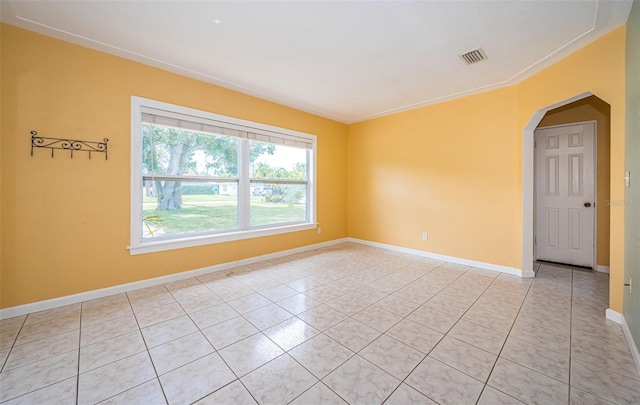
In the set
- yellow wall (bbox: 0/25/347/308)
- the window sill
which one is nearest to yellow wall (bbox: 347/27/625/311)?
the window sill

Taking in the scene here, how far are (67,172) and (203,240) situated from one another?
1.57m

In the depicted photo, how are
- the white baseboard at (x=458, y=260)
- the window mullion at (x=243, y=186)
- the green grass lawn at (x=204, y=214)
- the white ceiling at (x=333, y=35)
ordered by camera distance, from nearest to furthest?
the white ceiling at (x=333, y=35) → the green grass lawn at (x=204, y=214) → the white baseboard at (x=458, y=260) → the window mullion at (x=243, y=186)

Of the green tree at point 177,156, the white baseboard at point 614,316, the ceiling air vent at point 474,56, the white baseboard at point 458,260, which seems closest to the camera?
the white baseboard at point 614,316

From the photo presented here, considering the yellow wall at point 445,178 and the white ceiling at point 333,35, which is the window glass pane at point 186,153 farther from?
the yellow wall at point 445,178

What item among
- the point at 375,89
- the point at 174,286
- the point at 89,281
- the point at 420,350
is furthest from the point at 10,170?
the point at 375,89

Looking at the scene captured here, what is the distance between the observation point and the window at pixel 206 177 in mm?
3025

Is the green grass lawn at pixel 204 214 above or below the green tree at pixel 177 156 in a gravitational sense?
below

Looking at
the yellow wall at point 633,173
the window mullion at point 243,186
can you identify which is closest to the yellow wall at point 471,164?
the yellow wall at point 633,173

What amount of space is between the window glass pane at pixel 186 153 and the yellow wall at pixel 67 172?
25 centimetres

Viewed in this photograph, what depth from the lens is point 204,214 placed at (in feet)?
11.7

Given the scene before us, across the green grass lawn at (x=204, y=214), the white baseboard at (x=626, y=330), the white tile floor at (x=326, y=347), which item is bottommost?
the white tile floor at (x=326, y=347)

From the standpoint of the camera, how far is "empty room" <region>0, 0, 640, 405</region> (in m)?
1.68

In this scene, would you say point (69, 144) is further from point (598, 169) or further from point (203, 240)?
point (598, 169)

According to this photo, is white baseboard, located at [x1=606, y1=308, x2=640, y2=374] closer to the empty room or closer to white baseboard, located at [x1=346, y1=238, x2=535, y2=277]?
the empty room
